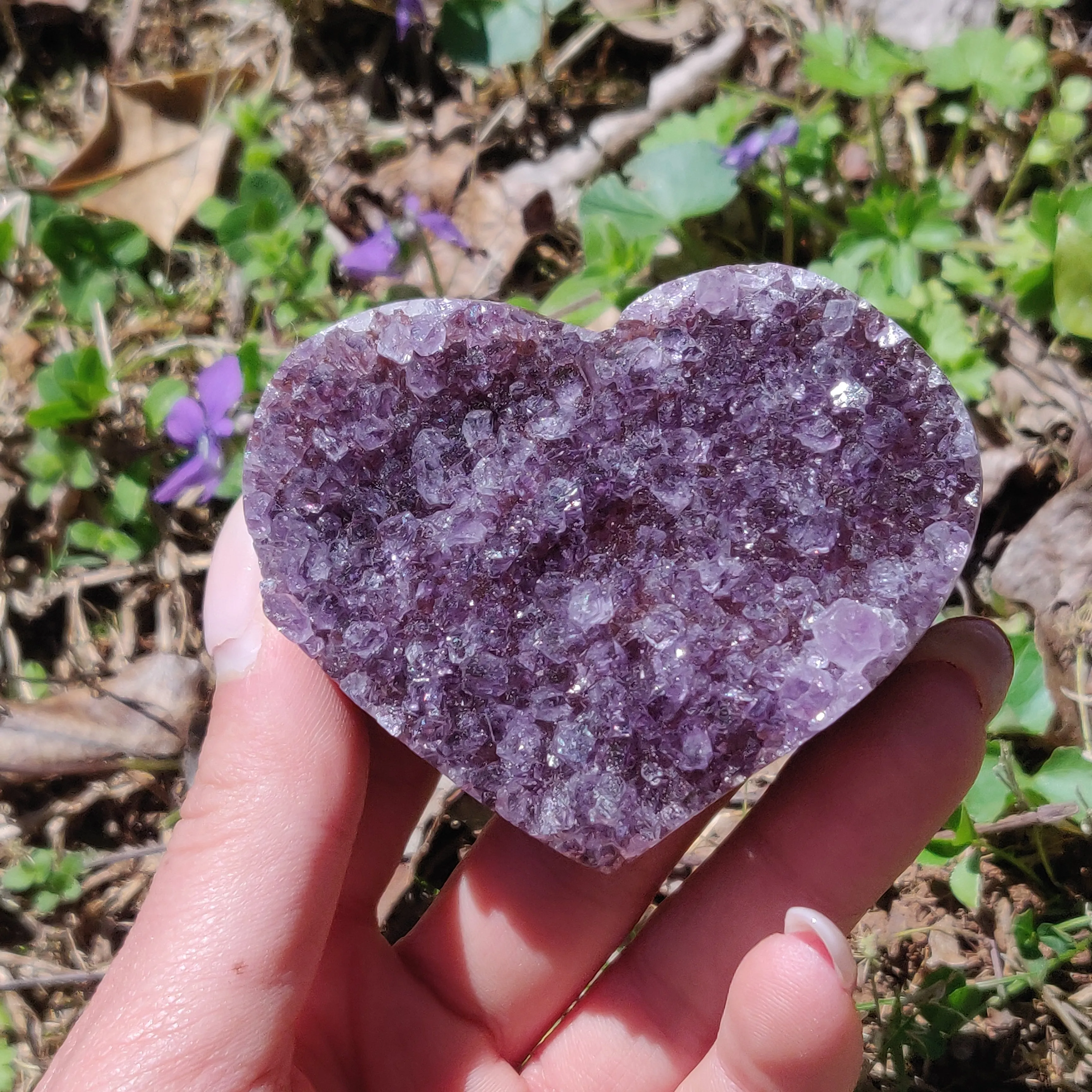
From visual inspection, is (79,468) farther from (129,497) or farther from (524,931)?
(524,931)

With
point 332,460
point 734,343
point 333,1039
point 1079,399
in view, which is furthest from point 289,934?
point 1079,399

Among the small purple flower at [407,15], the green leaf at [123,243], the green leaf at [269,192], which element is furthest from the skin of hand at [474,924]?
the small purple flower at [407,15]

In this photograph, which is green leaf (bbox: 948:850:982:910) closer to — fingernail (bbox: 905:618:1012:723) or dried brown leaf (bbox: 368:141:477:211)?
fingernail (bbox: 905:618:1012:723)

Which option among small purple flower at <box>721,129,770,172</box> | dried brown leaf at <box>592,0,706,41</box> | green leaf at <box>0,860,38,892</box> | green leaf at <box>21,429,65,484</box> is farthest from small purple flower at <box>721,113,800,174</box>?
green leaf at <box>0,860,38,892</box>

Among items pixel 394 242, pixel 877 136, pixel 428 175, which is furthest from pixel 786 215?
pixel 428 175

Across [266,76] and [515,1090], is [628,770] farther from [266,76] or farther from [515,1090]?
[266,76]

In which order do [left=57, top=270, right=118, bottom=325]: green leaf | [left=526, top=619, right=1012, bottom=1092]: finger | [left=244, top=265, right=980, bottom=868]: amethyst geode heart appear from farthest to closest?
1. [left=57, top=270, right=118, bottom=325]: green leaf
2. [left=526, top=619, right=1012, bottom=1092]: finger
3. [left=244, top=265, right=980, bottom=868]: amethyst geode heart

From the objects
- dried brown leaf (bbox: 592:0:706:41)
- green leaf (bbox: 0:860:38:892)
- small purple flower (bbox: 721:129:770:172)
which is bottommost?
green leaf (bbox: 0:860:38:892)
